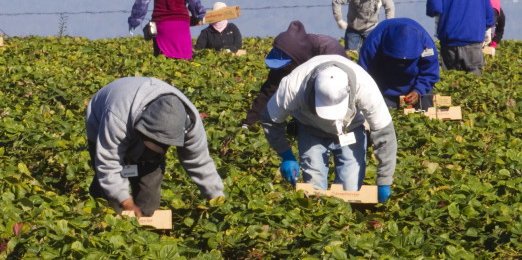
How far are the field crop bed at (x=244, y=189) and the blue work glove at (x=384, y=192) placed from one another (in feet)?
0.16

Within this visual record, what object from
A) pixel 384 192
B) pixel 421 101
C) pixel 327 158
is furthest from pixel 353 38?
pixel 384 192

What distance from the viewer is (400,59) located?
780 centimetres

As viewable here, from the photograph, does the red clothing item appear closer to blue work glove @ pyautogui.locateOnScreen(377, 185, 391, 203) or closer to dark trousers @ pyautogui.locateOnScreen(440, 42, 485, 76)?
dark trousers @ pyautogui.locateOnScreen(440, 42, 485, 76)

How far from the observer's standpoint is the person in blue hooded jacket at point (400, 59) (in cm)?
768

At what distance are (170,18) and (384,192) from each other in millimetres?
5586

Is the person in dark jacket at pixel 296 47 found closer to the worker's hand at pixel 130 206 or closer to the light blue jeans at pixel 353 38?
the worker's hand at pixel 130 206

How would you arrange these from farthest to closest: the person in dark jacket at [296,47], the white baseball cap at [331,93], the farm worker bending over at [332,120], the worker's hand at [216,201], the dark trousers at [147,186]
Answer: the person in dark jacket at [296,47] < the dark trousers at [147,186] < the worker's hand at [216,201] < the farm worker bending over at [332,120] < the white baseball cap at [331,93]

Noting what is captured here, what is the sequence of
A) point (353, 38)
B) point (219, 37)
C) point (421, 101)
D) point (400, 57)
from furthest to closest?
point (219, 37)
point (353, 38)
point (421, 101)
point (400, 57)

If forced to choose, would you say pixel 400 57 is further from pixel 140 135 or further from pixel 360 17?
pixel 360 17

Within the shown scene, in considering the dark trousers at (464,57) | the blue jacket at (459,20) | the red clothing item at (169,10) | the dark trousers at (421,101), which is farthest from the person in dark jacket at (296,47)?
the dark trousers at (464,57)

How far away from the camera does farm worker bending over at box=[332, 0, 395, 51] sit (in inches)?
531

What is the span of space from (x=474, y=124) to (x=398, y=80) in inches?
54.4

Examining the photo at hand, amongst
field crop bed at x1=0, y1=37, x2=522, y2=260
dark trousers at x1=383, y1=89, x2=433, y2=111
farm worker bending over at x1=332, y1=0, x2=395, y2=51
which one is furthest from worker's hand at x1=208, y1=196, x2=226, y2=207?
farm worker bending over at x1=332, y1=0, x2=395, y2=51

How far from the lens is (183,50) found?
38.0 ft
